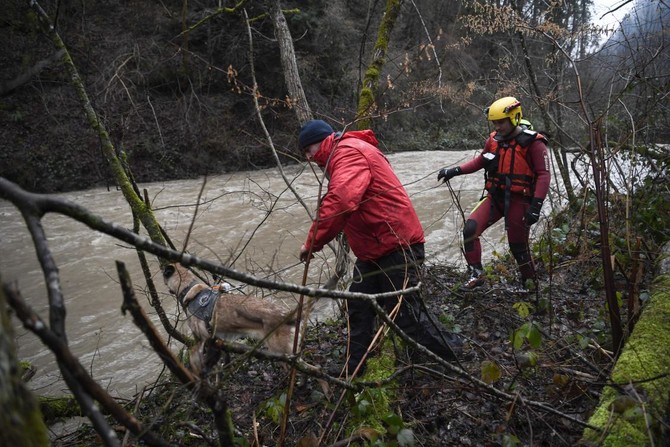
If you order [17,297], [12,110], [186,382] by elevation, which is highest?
[12,110]

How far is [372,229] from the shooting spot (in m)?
3.58

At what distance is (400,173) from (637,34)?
9.85 meters

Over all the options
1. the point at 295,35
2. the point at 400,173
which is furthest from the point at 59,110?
the point at 400,173

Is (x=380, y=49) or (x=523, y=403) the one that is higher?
(x=380, y=49)

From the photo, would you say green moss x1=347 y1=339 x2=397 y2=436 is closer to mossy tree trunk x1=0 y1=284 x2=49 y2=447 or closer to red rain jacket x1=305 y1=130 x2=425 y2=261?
red rain jacket x1=305 y1=130 x2=425 y2=261

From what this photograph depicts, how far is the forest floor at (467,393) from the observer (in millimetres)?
2449

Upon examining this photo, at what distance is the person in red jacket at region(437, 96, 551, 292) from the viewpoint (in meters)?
4.87

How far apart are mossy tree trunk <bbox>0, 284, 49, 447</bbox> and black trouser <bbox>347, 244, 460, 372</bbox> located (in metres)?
2.50

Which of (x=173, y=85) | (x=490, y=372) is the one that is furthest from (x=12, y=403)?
(x=173, y=85)

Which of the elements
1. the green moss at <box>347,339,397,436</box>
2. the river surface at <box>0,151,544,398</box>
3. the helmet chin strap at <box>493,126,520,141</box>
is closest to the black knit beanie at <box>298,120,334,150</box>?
the river surface at <box>0,151,544,398</box>

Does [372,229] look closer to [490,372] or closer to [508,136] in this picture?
[490,372]

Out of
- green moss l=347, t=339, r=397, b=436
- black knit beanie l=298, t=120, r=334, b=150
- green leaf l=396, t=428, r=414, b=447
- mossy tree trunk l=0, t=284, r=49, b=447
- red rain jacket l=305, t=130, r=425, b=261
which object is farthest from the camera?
black knit beanie l=298, t=120, r=334, b=150

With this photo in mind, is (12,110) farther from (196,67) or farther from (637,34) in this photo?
(637,34)

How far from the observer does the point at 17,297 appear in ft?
3.13
